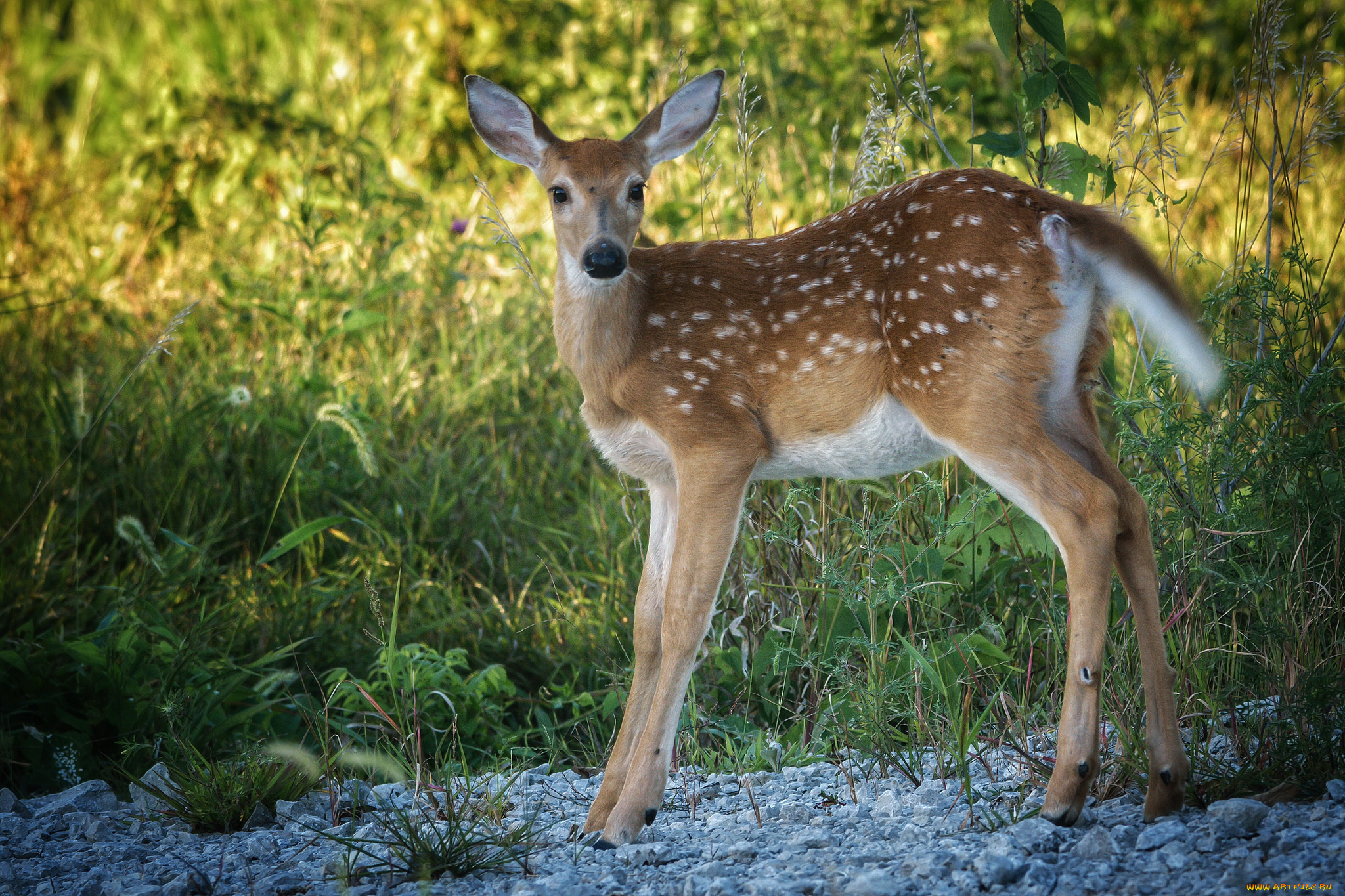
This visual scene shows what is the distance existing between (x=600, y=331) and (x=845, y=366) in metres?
0.79

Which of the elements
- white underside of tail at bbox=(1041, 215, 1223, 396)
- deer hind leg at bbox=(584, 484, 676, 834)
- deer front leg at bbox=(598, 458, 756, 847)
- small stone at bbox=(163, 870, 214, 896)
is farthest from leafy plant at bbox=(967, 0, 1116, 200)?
small stone at bbox=(163, 870, 214, 896)

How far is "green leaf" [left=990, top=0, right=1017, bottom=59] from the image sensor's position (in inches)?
136

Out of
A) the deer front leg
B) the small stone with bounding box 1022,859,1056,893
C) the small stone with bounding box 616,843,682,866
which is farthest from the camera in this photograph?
the deer front leg

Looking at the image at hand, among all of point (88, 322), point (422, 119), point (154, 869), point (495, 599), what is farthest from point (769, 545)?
point (422, 119)

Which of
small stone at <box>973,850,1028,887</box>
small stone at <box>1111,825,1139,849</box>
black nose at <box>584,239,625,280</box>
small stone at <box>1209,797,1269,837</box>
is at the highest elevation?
black nose at <box>584,239,625,280</box>

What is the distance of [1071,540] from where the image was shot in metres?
2.83

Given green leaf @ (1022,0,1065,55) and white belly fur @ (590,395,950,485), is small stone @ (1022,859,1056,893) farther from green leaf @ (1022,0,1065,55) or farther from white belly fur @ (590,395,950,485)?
green leaf @ (1022,0,1065,55)

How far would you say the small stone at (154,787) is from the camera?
331cm

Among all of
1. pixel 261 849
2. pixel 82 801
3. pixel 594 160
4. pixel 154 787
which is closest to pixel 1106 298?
pixel 594 160

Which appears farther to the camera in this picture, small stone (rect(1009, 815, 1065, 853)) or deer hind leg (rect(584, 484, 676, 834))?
deer hind leg (rect(584, 484, 676, 834))

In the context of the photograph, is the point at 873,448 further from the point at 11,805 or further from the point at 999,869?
the point at 11,805

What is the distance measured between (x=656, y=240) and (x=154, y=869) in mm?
4547

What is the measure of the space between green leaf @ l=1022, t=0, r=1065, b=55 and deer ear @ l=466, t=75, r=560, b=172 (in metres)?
1.54

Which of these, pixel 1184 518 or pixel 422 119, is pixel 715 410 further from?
pixel 422 119
